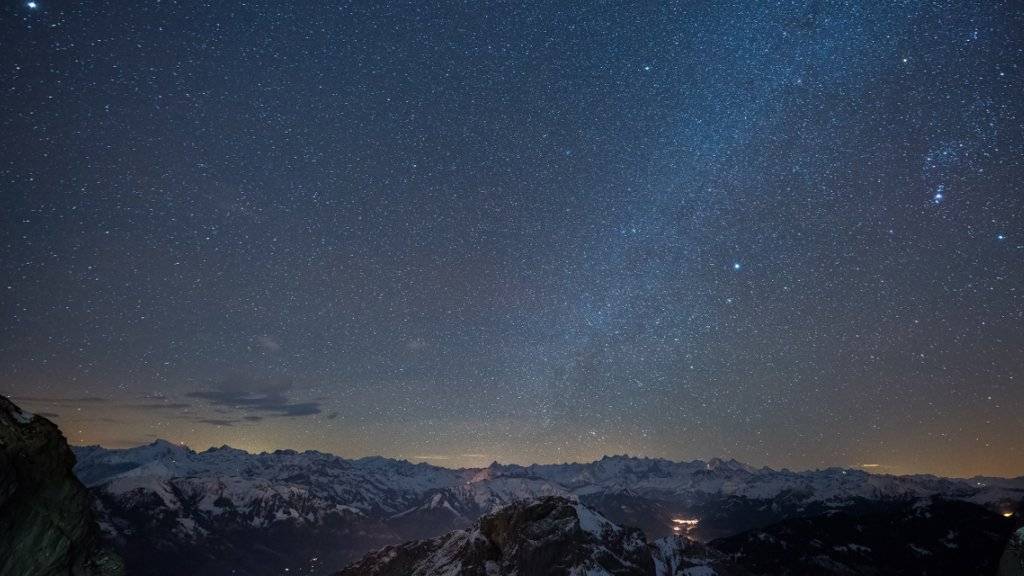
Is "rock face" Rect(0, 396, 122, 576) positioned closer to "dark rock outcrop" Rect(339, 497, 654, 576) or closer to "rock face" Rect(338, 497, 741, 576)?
"rock face" Rect(338, 497, 741, 576)

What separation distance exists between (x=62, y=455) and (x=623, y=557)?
108387 mm

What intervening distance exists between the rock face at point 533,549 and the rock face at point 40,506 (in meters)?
90.3

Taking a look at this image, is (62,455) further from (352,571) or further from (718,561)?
(718,561)

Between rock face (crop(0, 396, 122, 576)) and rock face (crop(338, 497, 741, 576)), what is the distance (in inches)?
3554

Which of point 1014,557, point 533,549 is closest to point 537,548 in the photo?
point 533,549

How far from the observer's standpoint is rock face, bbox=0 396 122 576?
17.1 meters

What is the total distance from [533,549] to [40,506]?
96.7 m

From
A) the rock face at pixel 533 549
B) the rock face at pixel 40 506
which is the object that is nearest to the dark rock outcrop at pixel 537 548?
the rock face at pixel 533 549

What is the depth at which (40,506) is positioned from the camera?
A: 1842cm

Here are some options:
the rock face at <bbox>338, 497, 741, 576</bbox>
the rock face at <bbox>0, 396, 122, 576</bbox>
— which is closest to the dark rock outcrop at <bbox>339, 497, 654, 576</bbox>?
the rock face at <bbox>338, 497, 741, 576</bbox>

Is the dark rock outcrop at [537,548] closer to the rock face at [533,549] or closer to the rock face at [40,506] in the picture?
the rock face at [533,549]

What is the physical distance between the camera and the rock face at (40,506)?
1711 cm

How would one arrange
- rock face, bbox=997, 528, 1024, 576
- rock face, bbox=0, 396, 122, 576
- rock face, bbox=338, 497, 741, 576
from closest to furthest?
rock face, bbox=997, 528, 1024, 576, rock face, bbox=0, 396, 122, 576, rock face, bbox=338, 497, 741, 576

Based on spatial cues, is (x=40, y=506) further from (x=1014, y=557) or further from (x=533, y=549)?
(x=533, y=549)
